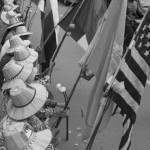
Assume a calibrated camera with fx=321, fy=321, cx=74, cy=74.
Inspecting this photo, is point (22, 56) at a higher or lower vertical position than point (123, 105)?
lower

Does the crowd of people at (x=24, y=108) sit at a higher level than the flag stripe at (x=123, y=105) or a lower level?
lower

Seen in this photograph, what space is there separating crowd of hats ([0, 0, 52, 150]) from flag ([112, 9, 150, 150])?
84 cm

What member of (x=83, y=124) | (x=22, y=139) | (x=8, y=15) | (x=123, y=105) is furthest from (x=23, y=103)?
(x=8, y=15)

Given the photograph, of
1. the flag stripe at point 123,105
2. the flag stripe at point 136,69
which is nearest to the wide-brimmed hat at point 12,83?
the flag stripe at point 123,105

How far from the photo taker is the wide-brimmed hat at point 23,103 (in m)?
3.53

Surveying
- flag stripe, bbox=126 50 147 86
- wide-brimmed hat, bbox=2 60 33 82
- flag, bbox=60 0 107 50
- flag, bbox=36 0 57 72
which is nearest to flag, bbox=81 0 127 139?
flag stripe, bbox=126 50 147 86

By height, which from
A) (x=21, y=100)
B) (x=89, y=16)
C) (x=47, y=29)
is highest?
(x=89, y=16)

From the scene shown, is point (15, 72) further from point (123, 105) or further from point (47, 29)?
point (47, 29)

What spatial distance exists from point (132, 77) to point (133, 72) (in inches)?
A: 1.9

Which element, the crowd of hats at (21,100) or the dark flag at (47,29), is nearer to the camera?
the crowd of hats at (21,100)

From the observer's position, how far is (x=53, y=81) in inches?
294

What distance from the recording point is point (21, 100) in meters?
3.54

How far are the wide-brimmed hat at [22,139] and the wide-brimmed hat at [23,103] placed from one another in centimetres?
40

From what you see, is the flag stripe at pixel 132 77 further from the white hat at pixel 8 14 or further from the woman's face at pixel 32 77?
the white hat at pixel 8 14
